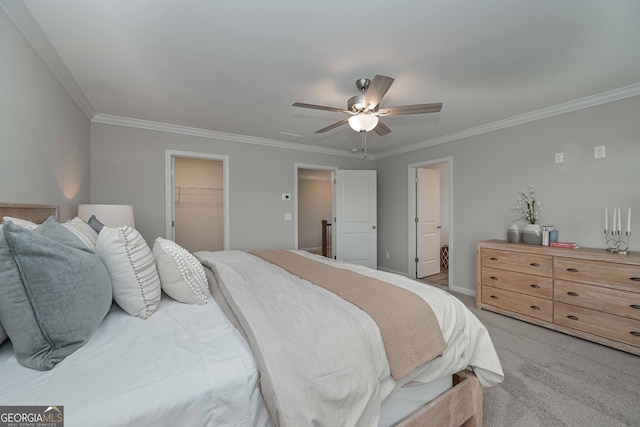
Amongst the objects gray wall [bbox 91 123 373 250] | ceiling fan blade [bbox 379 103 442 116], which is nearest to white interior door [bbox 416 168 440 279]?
gray wall [bbox 91 123 373 250]

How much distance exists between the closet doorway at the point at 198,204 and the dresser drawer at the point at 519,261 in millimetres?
4508

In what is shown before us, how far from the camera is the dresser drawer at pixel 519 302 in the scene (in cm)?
273

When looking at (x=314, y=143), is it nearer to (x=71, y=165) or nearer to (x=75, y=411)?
(x=71, y=165)

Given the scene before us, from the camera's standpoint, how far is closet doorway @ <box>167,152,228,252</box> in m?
5.35

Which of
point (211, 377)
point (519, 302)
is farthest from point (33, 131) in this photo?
point (519, 302)

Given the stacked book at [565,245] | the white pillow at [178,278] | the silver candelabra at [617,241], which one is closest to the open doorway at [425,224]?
the stacked book at [565,245]

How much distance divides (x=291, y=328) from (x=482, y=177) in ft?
12.2

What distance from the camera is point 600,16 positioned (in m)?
1.61

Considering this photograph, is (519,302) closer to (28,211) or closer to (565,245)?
(565,245)

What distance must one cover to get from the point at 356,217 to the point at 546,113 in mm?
2990

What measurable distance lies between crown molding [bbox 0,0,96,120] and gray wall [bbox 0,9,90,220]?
36 mm

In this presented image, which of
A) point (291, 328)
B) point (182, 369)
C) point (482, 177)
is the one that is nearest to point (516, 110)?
point (482, 177)

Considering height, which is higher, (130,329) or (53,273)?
(53,273)

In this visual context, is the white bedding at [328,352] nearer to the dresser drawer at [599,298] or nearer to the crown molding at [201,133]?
the dresser drawer at [599,298]
